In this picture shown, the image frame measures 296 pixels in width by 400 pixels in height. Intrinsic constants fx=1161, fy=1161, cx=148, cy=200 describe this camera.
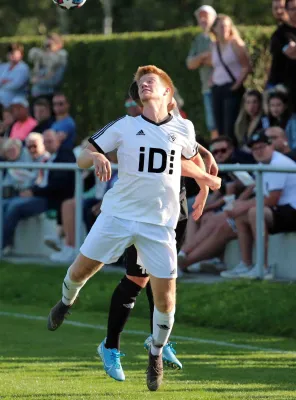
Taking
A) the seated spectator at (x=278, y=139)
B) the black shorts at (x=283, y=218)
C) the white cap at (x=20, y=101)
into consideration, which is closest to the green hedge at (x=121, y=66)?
the white cap at (x=20, y=101)

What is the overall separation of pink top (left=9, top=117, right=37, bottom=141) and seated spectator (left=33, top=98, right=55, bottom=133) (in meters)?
0.19

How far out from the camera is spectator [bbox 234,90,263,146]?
14047 millimetres

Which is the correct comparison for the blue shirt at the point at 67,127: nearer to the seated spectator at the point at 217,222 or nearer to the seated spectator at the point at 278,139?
the seated spectator at the point at 217,222

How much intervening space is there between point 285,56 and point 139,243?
23.0 ft

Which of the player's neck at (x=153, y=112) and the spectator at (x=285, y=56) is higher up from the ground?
the player's neck at (x=153, y=112)

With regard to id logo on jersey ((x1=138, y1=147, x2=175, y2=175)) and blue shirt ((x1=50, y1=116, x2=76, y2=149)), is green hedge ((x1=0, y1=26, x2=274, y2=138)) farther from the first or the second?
id logo on jersey ((x1=138, y1=147, x2=175, y2=175))

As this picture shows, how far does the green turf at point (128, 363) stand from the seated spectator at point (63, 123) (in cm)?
358

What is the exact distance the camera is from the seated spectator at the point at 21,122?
57.4 ft

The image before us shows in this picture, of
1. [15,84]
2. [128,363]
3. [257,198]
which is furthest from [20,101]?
[128,363]

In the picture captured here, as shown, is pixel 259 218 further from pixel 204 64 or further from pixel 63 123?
pixel 63 123

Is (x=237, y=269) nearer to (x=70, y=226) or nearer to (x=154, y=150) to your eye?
(x=70, y=226)

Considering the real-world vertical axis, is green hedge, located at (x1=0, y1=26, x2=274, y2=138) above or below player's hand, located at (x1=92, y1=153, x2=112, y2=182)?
below

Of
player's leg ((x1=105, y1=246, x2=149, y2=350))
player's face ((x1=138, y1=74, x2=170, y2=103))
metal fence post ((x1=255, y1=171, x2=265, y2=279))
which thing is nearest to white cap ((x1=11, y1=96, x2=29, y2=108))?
metal fence post ((x1=255, y1=171, x2=265, y2=279))

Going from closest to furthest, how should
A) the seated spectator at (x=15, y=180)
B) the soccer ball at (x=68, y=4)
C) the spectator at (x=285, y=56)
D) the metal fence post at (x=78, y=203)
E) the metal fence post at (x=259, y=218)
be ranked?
the soccer ball at (x=68, y=4)
the metal fence post at (x=259, y=218)
the metal fence post at (x=78, y=203)
the spectator at (x=285, y=56)
the seated spectator at (x=15, y=180)
